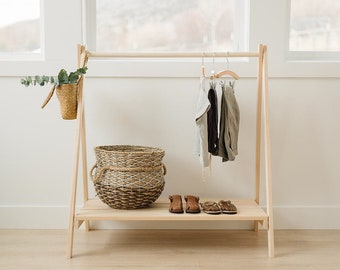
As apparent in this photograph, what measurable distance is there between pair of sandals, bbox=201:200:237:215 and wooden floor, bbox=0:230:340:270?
22 centimetres

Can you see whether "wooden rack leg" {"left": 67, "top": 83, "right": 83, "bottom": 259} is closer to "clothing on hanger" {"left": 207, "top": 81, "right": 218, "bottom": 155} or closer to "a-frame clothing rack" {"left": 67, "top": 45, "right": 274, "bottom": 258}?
"a-frame clothing rack" {"left": 67, "top": 45, "right": 274, "bottom": 258}

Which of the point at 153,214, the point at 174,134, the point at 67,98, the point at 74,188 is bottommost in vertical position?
the point at 153,214

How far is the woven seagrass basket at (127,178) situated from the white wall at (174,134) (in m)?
0.40

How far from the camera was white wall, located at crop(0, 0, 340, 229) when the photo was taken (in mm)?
2725

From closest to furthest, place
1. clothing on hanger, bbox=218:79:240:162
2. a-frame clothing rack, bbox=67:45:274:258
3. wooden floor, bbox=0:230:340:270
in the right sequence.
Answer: wooden floor, bbox=0:230:340:270 < a-frame clothing rack, bbox=67:45:274:258 < clothing on hanger, bbox=218:79:240:162

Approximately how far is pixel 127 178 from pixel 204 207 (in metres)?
0.44

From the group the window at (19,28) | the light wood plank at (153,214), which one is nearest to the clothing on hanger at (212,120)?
the light wood plank at (153,214)

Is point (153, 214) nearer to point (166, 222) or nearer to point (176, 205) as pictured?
point (176, 205)

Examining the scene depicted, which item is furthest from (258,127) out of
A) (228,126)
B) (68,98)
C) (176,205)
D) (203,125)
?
(68,98)

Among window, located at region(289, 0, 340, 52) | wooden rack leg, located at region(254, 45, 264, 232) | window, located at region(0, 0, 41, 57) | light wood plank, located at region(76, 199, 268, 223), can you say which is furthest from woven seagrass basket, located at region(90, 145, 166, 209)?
window, located at region(289, 0, 340, 52)

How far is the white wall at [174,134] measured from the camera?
2.72 metres

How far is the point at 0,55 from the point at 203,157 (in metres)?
1.50

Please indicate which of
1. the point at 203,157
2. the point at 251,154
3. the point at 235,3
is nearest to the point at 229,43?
the point at 235,3

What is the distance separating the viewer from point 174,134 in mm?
2779
